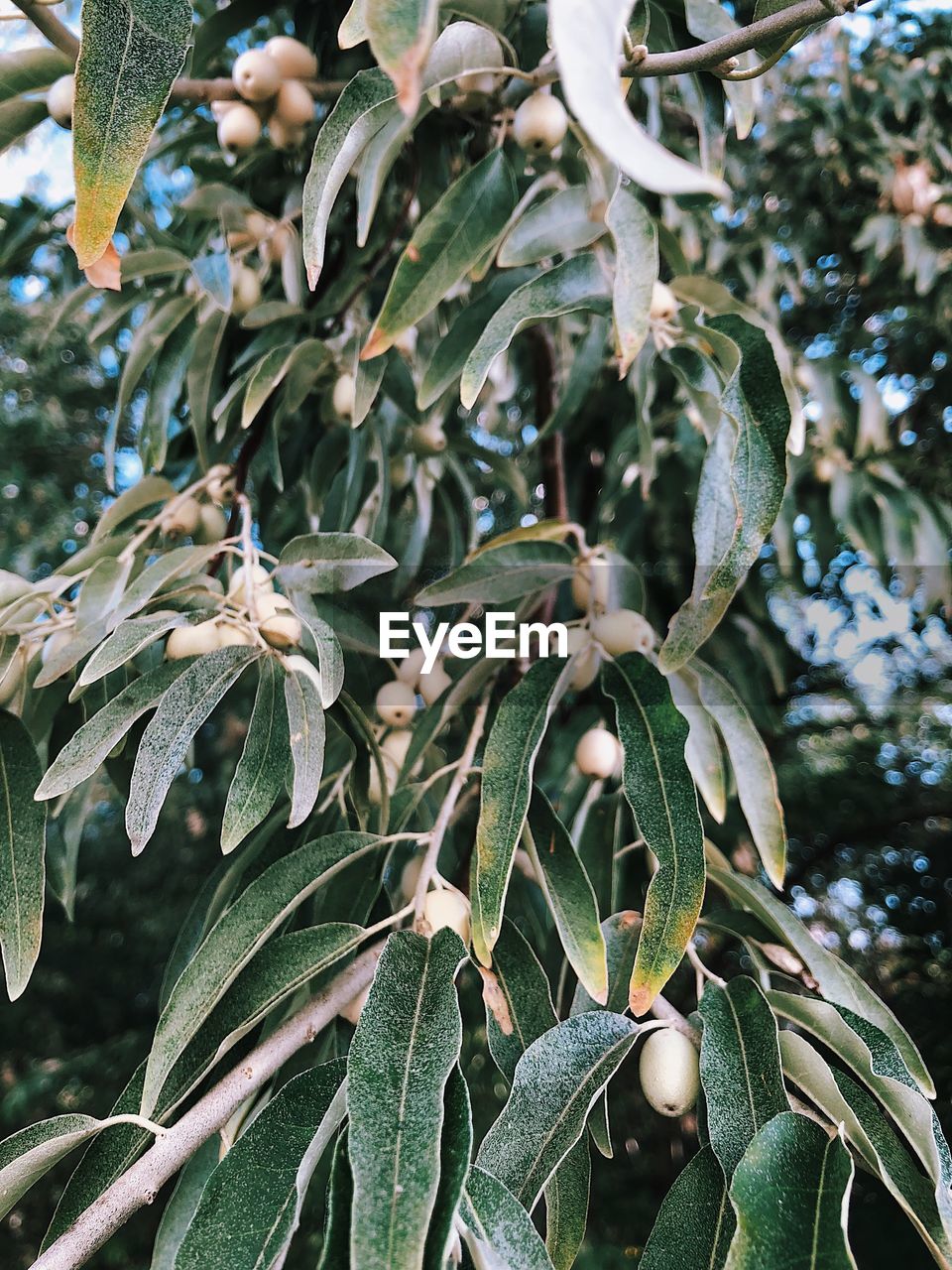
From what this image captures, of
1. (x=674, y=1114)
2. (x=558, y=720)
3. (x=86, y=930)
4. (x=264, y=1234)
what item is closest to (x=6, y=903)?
(x=264, y=1234)

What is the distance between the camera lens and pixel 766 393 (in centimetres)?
47

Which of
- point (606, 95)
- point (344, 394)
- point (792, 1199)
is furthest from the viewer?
point (344, 394)

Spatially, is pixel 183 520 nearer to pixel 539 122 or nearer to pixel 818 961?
pixel 539 122

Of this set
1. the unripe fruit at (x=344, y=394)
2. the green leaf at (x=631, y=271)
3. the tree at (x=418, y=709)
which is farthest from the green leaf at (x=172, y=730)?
the unripe fruit at (x=344, y=394)

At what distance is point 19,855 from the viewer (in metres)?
0.48

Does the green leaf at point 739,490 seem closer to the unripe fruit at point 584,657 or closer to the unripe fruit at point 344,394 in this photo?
the unripe fruit at point 584,657

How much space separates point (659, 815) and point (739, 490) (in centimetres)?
15

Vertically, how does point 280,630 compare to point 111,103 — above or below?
below

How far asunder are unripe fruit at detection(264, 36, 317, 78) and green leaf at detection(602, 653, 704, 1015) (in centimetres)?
48

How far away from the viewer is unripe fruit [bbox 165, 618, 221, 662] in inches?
19.4

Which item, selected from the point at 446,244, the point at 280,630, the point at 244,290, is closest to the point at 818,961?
the point at 280,630

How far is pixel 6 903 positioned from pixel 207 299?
0.47 metres

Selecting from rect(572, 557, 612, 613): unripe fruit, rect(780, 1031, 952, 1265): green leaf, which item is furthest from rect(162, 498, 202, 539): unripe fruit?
rect(780, 1031, 952, 1265): green leaf

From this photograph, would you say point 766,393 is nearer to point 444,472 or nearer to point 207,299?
point 207,299
